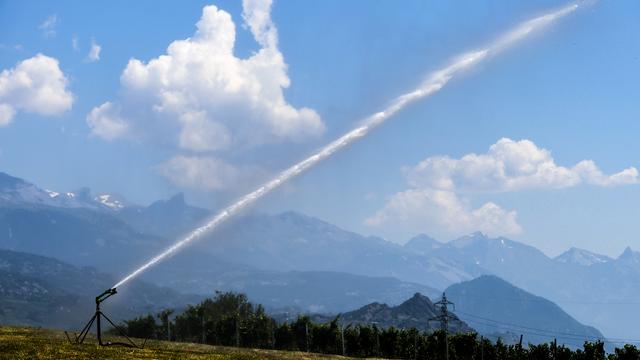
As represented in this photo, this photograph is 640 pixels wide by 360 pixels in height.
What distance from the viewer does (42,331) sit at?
6788cm

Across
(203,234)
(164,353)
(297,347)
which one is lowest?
(297,347)

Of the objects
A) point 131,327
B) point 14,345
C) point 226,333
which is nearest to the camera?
point 14,345

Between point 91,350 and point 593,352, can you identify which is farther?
point 593,352

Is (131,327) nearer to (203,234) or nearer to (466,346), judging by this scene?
(466,346)

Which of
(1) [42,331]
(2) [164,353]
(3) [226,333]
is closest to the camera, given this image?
(2) [164,353]

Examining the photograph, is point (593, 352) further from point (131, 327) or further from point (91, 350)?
point (131, 327)

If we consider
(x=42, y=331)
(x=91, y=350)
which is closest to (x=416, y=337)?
(x=42, y=331)

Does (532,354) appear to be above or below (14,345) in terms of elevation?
below

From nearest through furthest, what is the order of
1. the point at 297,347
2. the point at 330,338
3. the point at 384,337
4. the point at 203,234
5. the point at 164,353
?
the point at 164,353 → the point at 203,234 → the point at 384,337 → the point at 330,338 → the point at 297,347

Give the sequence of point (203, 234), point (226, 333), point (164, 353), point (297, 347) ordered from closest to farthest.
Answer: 1. point (164, 353)
2. point (203, 234)
3. point (297, 347)
4. point (226, 333)

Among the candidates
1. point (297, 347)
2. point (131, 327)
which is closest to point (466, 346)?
point (297, 347)

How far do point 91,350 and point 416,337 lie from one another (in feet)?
299

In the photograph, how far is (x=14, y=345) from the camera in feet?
160

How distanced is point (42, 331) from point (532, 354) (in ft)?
275
